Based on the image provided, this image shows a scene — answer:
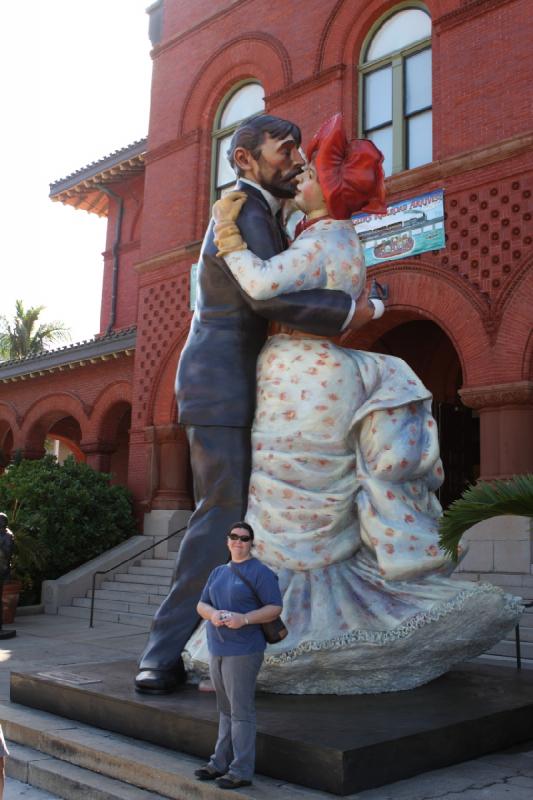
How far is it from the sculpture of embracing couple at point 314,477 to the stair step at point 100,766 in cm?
42

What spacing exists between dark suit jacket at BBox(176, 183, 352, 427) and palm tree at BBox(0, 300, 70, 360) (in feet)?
118

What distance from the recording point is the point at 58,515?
1465 centimetres

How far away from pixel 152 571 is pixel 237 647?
11.2m

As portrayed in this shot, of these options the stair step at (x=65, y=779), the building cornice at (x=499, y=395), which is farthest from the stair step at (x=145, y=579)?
the stair step at (x=65, y=779)

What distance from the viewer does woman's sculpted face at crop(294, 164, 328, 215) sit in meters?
5.22

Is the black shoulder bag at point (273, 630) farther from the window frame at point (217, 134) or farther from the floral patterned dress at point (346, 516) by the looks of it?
the window frame at point (217, 134)

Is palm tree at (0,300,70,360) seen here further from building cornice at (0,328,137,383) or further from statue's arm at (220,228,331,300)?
statue's arm at (220,228,331,300)

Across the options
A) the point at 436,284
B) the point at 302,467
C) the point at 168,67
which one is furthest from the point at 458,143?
the point at 302,467

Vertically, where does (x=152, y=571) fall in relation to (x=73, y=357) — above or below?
→ below

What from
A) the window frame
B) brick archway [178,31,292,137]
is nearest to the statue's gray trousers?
brick archway [178,31,292,137]

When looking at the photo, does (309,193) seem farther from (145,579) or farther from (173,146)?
(173,146)

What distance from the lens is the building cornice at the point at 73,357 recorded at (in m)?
18.9

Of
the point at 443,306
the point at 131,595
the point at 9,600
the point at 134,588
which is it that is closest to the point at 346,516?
the point at 443,306

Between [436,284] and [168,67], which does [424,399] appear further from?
[168,67]
